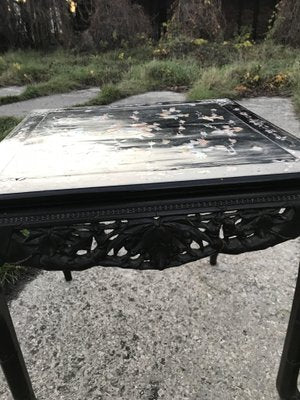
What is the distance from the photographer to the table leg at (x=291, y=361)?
3.73 ft

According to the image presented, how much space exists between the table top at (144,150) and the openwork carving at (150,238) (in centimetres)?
11

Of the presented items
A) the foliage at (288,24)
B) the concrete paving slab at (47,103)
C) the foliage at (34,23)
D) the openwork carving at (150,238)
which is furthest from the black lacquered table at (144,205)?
the foliage at (34,23)

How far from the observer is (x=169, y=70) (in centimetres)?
644

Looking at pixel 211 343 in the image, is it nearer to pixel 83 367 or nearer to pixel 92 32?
pixel 83 367

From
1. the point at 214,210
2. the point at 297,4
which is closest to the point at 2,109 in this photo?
the point at 214,210

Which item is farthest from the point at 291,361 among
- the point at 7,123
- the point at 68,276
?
the point at 7,123

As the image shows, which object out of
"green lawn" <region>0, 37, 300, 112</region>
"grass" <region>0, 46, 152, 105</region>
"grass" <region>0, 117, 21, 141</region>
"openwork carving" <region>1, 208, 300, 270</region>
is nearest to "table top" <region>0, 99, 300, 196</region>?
"openwork carving" <region>1, 208, 300, 270</region>

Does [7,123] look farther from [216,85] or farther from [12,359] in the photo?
[12,359]

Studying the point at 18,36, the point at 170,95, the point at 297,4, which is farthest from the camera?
the point at 18,36

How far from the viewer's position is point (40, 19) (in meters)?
→ 8.75

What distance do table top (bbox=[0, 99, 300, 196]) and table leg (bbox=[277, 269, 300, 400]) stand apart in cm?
42

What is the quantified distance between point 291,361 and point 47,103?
5.05 meters

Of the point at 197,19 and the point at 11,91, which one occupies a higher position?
the point at 197,19

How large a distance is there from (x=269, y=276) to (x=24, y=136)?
1.37 metres
